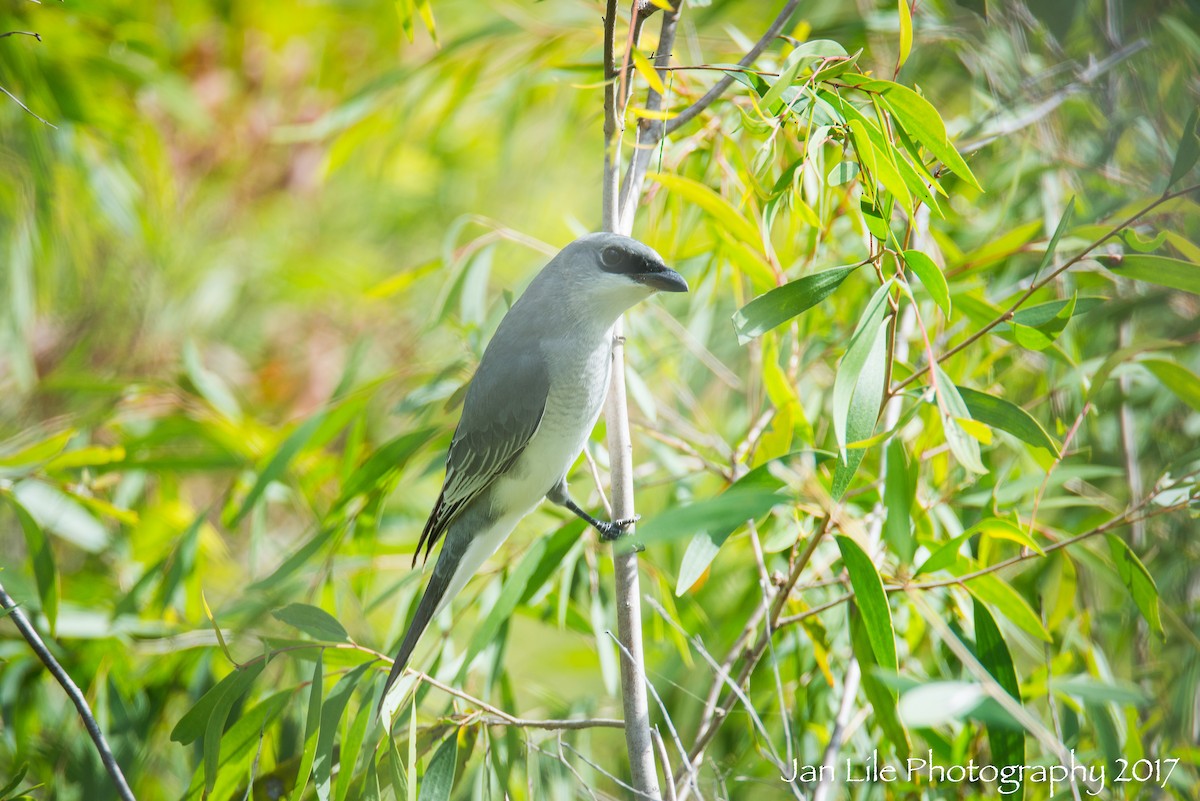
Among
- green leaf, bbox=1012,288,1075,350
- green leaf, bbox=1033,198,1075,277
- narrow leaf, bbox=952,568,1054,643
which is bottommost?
narrow leaf, bbox=952,568,1054,643

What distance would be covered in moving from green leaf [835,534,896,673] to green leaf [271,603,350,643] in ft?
2.34

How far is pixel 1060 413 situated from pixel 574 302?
3.47ft

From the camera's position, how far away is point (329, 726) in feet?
4.10

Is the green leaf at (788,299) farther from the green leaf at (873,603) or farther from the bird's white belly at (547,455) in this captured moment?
the bird's white belly at (547,455)

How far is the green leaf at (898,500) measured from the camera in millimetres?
1143

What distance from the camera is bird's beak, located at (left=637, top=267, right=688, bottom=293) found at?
1.34m

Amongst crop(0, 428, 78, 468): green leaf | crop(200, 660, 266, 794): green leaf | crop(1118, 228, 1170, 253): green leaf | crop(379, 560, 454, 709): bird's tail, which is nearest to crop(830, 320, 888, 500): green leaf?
crop(1118, 228, 1170, 253): green leaf

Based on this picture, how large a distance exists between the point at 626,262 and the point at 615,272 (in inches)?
1.7

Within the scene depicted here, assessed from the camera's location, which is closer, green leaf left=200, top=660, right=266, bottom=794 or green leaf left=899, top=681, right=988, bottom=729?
green leaf left=899, top=681, right=988, bottom=729

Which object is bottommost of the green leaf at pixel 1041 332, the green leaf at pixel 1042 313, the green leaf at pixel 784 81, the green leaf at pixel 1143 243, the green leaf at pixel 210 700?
the green leaf at pixel 210 700

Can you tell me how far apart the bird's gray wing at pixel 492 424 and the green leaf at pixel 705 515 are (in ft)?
1.98

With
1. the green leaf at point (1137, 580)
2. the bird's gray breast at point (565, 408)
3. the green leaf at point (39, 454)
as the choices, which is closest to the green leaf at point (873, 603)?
the green leaf at point (1137, 580)

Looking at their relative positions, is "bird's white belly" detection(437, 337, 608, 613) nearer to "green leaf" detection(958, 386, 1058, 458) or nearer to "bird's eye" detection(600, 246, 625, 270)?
"bird's eye" detection(600, 246, 625, 270)

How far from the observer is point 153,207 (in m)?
3.37
